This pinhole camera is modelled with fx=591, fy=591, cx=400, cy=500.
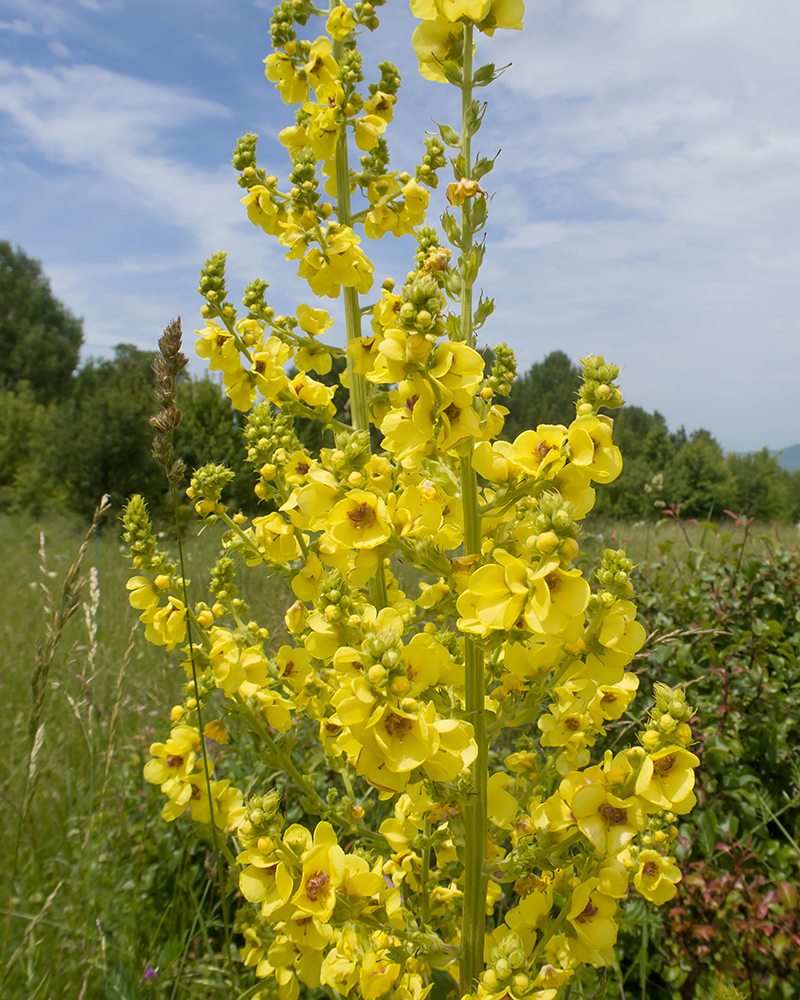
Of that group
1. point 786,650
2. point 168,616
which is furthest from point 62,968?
point 786,650

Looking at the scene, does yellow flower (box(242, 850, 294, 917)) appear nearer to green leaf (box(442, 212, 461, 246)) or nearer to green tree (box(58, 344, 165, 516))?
green leaf (box(442, 212, 461, 246))

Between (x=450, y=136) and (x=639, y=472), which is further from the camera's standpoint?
(x=639, y=472)

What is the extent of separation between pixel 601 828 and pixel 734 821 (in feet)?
5.52

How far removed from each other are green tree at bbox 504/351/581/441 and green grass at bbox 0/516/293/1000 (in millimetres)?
26144

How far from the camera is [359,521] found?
1351mm

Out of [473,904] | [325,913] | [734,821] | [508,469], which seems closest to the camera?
[325,913]

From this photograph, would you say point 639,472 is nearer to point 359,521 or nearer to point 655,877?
point 655,877

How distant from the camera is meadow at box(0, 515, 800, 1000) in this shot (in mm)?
2021

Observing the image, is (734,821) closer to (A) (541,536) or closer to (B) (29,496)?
(A) (541,536)

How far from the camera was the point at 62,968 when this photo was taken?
83.2 inches

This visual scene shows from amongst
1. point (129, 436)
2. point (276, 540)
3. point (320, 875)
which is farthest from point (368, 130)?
point (129, 436)

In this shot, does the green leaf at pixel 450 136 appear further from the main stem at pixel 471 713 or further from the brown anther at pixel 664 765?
the brown anther at pixel 664 765

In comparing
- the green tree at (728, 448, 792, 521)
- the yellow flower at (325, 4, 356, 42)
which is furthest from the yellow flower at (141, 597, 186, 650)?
the green tree at (728, 448, 792, 521)

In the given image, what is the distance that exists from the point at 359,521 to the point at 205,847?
8.18ft
